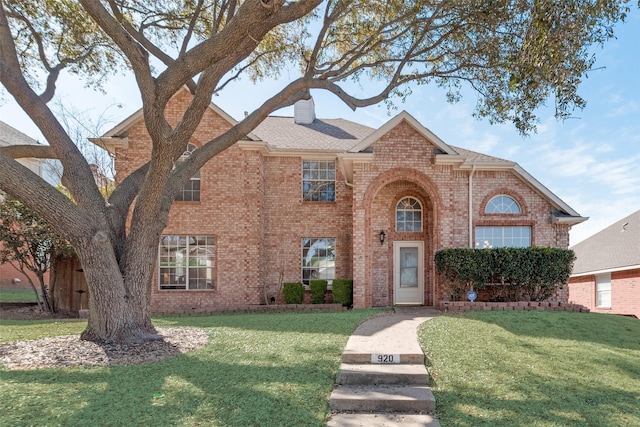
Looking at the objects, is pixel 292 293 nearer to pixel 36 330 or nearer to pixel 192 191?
pixel 192 191

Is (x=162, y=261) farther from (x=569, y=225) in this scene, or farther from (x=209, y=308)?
(x=569, y=225)

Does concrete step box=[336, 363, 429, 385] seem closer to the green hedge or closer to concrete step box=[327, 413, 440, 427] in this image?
concrete step box=[327, 413, 440, 427]

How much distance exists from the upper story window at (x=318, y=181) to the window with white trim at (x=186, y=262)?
13.2ft

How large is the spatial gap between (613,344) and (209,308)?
1081cm

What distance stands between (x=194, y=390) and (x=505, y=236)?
12.1 metres

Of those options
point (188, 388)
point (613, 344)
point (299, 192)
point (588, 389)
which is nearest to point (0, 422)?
point (188, 388)

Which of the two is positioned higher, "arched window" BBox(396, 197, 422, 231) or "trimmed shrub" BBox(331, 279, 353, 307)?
"arched window" BBox(396, 197, 422, 231)

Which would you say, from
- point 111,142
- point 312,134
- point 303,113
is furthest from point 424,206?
point 111,142

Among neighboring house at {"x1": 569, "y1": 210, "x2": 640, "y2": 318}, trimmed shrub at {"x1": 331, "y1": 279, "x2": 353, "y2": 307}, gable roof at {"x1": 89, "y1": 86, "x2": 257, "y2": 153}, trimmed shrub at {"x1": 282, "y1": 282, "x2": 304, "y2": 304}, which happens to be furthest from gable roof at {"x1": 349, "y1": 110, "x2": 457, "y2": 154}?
neighboring house at {"x1": 569, "y1": 210, "x2": 640, "y2": 318}

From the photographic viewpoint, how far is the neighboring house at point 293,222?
41.7 feet

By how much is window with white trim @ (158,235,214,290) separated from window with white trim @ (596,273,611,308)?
1847 centimetres

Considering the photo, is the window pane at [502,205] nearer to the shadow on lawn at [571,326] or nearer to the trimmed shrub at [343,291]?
the shadow on lawn at [571,326]

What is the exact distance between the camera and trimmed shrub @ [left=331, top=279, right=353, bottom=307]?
12.5 m

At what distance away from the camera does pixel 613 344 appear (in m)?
7.13
